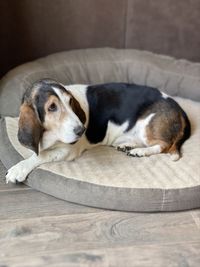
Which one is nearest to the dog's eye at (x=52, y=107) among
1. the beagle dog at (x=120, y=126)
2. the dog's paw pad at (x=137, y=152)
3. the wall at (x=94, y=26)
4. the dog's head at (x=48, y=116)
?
the dog's head at (x=48, y=116)

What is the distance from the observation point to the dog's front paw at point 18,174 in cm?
215

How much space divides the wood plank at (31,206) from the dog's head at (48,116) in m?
0.27

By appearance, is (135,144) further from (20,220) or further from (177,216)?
(20,220)

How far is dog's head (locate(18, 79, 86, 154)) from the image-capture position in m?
1.98

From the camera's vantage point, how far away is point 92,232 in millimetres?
1942

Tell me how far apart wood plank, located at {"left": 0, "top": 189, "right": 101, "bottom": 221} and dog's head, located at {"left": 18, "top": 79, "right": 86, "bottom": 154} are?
0.27 m

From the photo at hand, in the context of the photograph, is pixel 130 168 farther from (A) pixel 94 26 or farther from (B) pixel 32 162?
(A) pixel 94 26

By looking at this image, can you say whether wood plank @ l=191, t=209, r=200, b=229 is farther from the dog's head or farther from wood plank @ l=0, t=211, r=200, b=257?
the dog's head

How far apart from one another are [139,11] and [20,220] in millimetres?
1973

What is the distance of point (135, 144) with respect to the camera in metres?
2.46

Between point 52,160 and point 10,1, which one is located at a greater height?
point 10,1

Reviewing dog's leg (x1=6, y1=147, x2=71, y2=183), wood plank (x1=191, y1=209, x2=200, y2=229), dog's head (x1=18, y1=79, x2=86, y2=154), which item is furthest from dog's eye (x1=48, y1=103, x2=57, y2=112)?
wood plank (x1=191, y1=209, x2=200, y2=229)

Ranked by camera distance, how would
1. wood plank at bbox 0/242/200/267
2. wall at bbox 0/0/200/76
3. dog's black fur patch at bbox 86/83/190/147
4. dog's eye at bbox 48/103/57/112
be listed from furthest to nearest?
1. wall at bbox 0/0/200/76
2. dog's black fur patch at bbox 86/83/190/147
3. dog's eye at bbox 48/103/57/112
4. wood plank at bbox 0/242/200/267

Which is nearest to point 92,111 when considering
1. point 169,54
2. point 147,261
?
point 147,261
